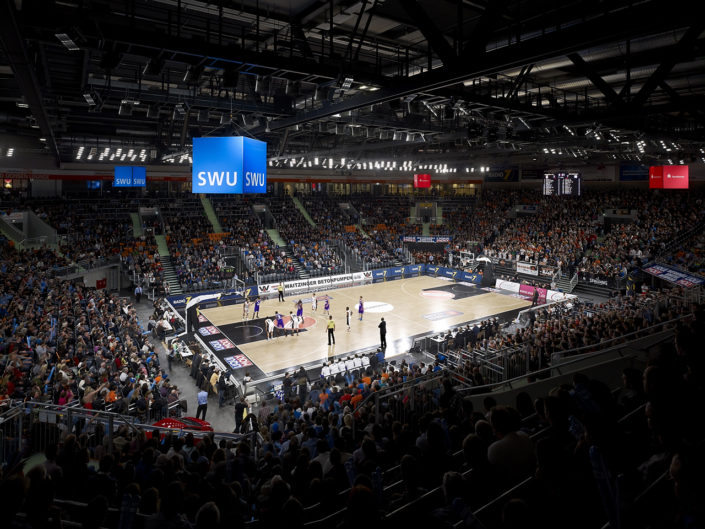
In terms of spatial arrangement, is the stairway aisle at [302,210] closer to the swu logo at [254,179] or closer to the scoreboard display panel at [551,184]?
the scoreboard display panel at [551,184]

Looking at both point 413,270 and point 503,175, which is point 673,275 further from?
point 503,175

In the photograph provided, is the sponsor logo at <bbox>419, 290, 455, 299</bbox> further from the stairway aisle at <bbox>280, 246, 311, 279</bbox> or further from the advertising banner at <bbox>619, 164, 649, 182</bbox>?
the advertising banner at <bbox>619, 164, 649, 182</bbox>

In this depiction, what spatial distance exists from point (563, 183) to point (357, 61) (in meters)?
25.0

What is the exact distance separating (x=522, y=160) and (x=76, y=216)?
3805 cm

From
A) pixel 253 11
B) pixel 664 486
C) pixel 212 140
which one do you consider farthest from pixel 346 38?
pixel 664 486

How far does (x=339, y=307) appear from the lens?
26891 millimetres

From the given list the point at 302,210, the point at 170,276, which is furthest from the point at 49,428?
the point at 302,210

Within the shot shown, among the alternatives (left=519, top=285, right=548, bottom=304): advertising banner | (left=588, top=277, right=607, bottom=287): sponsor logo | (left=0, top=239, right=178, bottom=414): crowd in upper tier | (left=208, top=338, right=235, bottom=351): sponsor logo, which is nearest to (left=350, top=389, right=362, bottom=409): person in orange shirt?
(left=0, top=239, right=178, bottom=414): crowd in upper tier

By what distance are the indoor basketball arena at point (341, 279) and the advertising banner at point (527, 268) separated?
163 millimetres

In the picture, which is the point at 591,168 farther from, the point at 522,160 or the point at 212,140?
the point at 212,140

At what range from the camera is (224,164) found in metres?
10.6

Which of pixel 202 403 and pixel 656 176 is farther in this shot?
pixel 656 176

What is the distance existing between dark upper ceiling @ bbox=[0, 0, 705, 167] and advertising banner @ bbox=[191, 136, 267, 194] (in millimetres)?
1575

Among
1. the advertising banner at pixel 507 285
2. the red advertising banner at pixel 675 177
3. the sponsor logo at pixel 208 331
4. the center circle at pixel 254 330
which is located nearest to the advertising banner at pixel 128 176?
the sponsor logo at pixel 208 331
